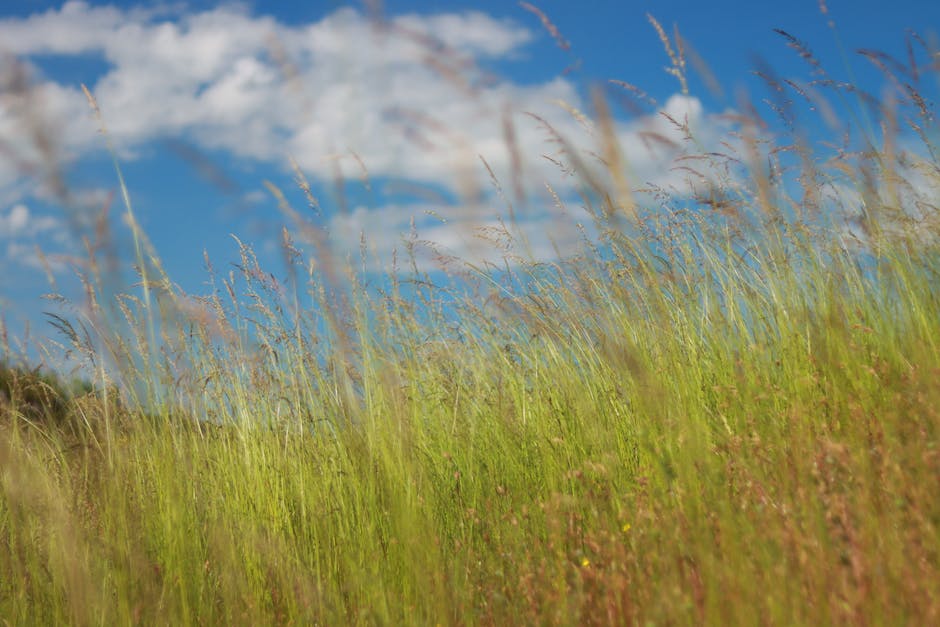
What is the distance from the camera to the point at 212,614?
2977mm

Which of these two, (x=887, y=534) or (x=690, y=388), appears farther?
(x=690, y=388)

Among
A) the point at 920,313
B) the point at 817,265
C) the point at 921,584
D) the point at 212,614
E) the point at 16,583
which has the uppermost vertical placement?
the point at 817,265

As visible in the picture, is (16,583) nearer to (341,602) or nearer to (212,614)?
(212,614)

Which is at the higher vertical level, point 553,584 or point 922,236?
point 922,236

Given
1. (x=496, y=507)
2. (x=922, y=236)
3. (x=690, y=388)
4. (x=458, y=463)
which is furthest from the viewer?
(x=922, y=236)

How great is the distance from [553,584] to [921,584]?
3.12 feet

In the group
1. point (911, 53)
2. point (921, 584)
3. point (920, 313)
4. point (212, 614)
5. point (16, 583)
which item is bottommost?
point (921, 584)

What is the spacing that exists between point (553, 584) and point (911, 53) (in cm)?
363

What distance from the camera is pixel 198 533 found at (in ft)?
10.5

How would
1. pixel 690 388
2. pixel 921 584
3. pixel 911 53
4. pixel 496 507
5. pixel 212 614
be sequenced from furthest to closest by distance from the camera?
pixel 911 53
pixel 690 388
pixel 496 507
pixel 212 614
pixel 921 584

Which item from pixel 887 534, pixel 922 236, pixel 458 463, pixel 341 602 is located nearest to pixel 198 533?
pixel 341 602

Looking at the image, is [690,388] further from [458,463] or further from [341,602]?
[341,602]

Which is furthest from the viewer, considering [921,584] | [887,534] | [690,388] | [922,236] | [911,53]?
[911,53]

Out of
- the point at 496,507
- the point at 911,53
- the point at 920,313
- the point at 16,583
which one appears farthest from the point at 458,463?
the point at 911,53
